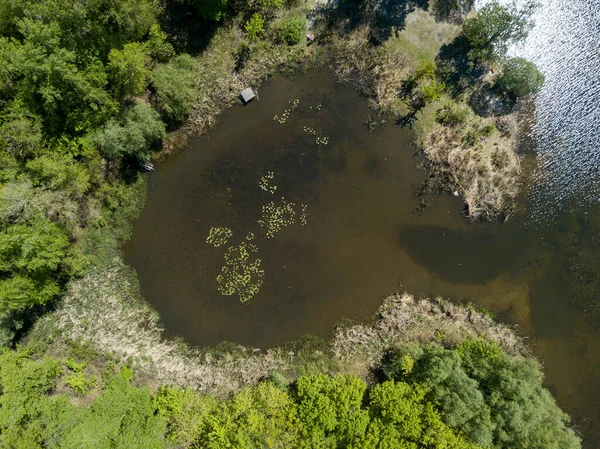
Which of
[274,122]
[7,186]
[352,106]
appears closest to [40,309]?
[7,186]

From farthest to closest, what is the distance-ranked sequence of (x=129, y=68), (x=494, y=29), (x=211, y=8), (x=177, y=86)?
(x=177, y=86) < (x=494, y=29) < (x=211, y=8) < (x=129, y=68)

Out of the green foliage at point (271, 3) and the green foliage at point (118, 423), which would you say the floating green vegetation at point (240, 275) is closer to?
the green foliage at point (118, 423)

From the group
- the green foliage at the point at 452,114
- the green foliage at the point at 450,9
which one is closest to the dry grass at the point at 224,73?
the green foliage at the point at 450,9

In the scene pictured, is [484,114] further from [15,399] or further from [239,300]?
[15,399]

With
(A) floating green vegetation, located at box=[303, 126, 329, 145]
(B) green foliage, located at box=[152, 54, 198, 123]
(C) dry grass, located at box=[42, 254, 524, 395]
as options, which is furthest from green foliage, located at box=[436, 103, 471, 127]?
(B) green foliage, located at box=[152, 54, 198, 123]

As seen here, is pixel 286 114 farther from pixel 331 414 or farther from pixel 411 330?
pixel 331 414

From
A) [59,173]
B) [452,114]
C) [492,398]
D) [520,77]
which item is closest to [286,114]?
[452,114]
